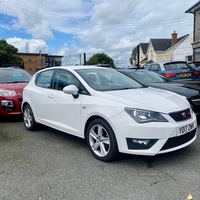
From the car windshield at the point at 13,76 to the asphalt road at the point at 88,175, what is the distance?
11.0 feet

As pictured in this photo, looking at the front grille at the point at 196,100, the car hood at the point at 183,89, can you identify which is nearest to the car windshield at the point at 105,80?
the car hood at the point at 183,89

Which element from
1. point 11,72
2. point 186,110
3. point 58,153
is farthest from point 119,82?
point 11,72

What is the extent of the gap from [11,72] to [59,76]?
3695mm

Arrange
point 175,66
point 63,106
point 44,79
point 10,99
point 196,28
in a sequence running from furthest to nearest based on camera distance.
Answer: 1. point 196,28
2. point 175,66
3. point 10,99
4. point 44,79
5. point 63,106

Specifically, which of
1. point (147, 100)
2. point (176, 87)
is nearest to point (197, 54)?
point (176, 87)

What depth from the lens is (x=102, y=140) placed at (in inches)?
141

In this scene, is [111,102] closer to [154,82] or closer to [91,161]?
[91,161]

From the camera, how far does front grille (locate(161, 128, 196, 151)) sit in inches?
126

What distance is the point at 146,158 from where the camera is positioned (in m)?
3.66

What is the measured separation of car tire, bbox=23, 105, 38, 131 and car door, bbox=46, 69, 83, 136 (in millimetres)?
729

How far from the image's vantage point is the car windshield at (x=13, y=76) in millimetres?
7236

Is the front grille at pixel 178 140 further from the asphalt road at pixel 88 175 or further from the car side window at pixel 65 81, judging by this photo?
the car side window at pixel 65 81

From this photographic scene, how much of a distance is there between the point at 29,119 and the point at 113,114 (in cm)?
285

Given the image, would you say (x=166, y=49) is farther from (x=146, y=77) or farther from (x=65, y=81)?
(x=65, y=81)
